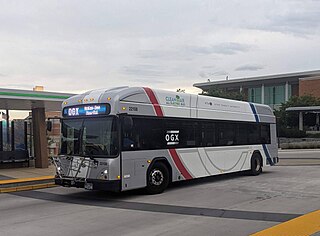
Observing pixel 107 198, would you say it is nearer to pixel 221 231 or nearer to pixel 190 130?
pixel 190 130

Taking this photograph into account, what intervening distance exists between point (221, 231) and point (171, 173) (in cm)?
547

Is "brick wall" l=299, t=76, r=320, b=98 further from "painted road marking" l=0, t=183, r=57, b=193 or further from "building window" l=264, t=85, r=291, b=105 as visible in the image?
"painted road marking" l=0, t=183, r=57, b=193

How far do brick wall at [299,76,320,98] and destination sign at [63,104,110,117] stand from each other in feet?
227

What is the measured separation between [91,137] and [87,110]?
83cm

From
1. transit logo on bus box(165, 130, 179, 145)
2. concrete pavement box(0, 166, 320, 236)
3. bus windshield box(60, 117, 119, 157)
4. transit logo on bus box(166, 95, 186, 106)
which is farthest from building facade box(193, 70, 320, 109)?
bus windshield box(60, 117, 119, 157)

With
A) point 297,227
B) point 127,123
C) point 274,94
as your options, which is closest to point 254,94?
point 274,94

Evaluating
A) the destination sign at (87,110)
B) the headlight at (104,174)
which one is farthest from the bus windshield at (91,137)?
the headlight at (104,174)

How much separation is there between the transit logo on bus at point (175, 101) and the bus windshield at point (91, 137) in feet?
8.29

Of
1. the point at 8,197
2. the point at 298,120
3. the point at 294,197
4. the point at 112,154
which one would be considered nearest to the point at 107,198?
the point at 112,154

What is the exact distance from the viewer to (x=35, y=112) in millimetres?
20062

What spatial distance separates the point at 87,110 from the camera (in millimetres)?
11664

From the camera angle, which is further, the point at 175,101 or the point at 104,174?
the point at 175,101

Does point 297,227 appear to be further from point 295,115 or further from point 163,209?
point 295,115

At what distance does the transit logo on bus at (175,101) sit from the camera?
42.6 feet
